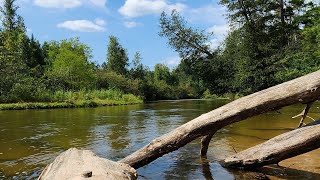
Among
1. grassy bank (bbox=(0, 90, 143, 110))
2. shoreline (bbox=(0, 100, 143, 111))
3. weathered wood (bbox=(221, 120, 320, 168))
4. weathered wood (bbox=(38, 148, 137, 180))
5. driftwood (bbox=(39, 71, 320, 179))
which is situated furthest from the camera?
grassy bank (bbox=(0, 90, 143, 110))

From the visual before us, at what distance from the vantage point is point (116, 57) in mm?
74625

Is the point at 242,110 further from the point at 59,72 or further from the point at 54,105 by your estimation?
the point at 59,72

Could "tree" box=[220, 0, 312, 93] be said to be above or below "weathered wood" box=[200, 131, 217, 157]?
above

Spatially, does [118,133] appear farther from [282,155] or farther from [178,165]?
[282,155]

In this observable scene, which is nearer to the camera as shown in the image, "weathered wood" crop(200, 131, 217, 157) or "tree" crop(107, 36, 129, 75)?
"weathered wood" crop(200, 131, 217, 157)

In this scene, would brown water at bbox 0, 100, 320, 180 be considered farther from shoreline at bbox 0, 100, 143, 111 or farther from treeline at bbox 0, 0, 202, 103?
treeline at bbox 0, 0, 202, 103

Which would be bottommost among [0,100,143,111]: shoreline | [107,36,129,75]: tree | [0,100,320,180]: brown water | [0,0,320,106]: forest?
[0,100,320,180]: brown water

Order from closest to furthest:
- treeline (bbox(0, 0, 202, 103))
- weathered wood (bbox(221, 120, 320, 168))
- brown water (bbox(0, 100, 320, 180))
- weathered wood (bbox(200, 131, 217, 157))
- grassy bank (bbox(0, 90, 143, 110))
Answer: weathered wood (bbox(221, 120, 320, 168)) → brown water (bbox(0, 100, 320, 180)) → weathered wood (bbox(200, 131, 217, 157)) → grassy bank (bbox(0, 90, 143, 110)) → treeline (bbox(0, 0, 202, 103))

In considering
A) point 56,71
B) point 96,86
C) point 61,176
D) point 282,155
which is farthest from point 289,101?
point 96,86

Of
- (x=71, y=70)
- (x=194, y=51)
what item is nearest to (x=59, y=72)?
(x=71, y=70)

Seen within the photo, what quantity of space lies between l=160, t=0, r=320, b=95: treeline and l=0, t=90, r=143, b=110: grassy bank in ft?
37.6

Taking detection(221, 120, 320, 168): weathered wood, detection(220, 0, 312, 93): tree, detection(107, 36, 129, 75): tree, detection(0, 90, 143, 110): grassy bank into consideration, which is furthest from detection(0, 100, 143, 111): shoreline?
detection(107, 36, 129, 75): tree

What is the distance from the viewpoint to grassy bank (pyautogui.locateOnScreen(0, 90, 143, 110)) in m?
30.3

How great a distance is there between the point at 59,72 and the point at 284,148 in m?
42.6
